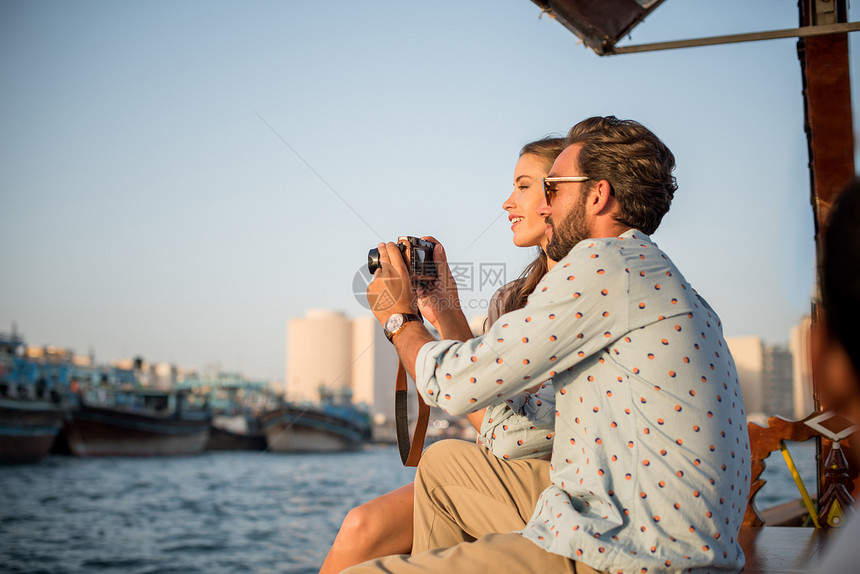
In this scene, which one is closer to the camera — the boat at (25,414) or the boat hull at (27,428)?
the boat hull at (27,428)

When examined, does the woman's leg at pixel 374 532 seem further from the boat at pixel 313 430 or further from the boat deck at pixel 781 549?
the boat at pixel 313 430

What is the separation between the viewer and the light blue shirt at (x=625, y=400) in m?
1.13

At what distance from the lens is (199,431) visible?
40.7 metres

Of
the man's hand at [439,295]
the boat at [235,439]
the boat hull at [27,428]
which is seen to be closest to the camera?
the man's hand at [439,295]

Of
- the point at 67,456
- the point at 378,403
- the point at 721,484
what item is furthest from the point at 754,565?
the point at 378,403

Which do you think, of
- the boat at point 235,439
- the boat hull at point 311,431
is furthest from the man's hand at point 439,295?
the boat at point 235,439

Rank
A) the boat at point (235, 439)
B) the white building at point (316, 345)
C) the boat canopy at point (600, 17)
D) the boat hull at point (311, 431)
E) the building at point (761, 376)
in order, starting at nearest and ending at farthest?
the boat canopy at point (600, 17) < the boat hull at point (311, 431) < the boat at point (235, 439) < the building at point (761, 376) < the white building at point (316, 345)

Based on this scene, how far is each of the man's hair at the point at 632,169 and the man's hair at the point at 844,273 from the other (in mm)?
873

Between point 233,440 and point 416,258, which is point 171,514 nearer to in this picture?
point 416,258

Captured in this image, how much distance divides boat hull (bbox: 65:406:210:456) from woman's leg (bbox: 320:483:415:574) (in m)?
37.5

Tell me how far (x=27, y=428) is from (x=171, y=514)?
14.5m

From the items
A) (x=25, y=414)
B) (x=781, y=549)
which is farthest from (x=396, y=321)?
(x=25, y=414)

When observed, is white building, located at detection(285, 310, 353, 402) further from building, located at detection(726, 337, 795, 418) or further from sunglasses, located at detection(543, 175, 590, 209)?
sunglasses, located at detection(543, 175, 590, 209)

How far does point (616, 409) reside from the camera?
47.4 inches
